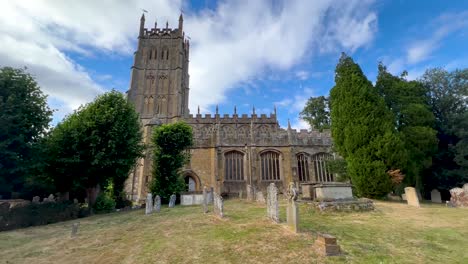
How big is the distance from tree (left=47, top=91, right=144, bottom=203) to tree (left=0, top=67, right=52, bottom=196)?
4.36 ft

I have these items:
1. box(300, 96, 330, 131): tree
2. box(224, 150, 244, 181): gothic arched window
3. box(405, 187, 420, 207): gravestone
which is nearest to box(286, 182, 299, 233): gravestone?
box(405, 187, 420, 207): gravestone

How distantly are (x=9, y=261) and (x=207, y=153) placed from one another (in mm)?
18085

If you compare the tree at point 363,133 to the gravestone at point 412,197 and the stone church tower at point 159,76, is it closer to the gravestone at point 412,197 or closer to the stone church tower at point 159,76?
the gravestone at point 412,197

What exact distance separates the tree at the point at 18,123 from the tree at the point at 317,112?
28.7 m

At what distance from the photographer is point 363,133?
48.8ft

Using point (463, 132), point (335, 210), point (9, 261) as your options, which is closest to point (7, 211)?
point (9, 261)

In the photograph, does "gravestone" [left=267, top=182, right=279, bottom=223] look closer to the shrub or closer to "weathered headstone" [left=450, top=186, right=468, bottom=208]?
"weathered headstone" [left=450, top=186, right=468, bottom=208]

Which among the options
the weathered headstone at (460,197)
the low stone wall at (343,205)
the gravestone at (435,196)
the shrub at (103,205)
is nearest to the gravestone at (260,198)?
the low stone wall at (343,205)

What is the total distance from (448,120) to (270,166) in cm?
1501

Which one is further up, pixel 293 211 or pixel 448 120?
pixel 448 120

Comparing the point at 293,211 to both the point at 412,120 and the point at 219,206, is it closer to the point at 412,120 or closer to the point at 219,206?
the point at 219,206

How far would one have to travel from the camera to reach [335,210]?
9805 mm

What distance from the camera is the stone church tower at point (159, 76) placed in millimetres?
Result: 38219

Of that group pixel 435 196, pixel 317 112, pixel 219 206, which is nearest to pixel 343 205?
pixel 219 206
